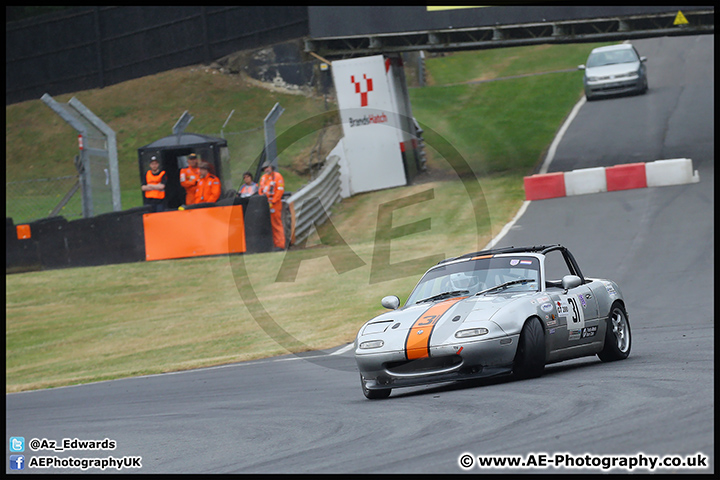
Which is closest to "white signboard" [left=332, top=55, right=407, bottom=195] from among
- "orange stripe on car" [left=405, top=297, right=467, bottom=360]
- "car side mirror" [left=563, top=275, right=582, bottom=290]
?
"car side mirror" [left=563, top=275, right=582, bottom=290]

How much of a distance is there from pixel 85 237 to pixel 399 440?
1797 cm

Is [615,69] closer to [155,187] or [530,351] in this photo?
[155,187]

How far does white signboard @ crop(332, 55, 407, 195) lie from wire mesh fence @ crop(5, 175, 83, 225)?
27.7 ft

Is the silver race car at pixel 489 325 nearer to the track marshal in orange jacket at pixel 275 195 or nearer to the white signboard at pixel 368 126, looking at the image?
the track marshal in orange jacket at pixel 275 195

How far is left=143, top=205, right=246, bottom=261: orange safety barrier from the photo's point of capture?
21562 mm

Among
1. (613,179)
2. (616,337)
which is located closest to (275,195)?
(613,179)

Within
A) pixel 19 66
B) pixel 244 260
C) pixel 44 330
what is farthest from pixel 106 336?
pixel 19 66

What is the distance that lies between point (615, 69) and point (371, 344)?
28.4 meters

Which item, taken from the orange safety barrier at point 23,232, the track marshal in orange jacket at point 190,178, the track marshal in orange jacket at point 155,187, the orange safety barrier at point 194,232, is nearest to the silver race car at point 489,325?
the orange safety barrier at point 194,232

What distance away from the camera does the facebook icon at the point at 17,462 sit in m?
7.15

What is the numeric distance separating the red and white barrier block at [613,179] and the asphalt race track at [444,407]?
163 inches

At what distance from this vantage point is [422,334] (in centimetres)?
812

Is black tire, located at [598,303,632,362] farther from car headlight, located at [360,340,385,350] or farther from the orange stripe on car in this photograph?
car headlight, located at [360,340,385,350]

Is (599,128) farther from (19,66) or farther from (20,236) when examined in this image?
(19,66)
